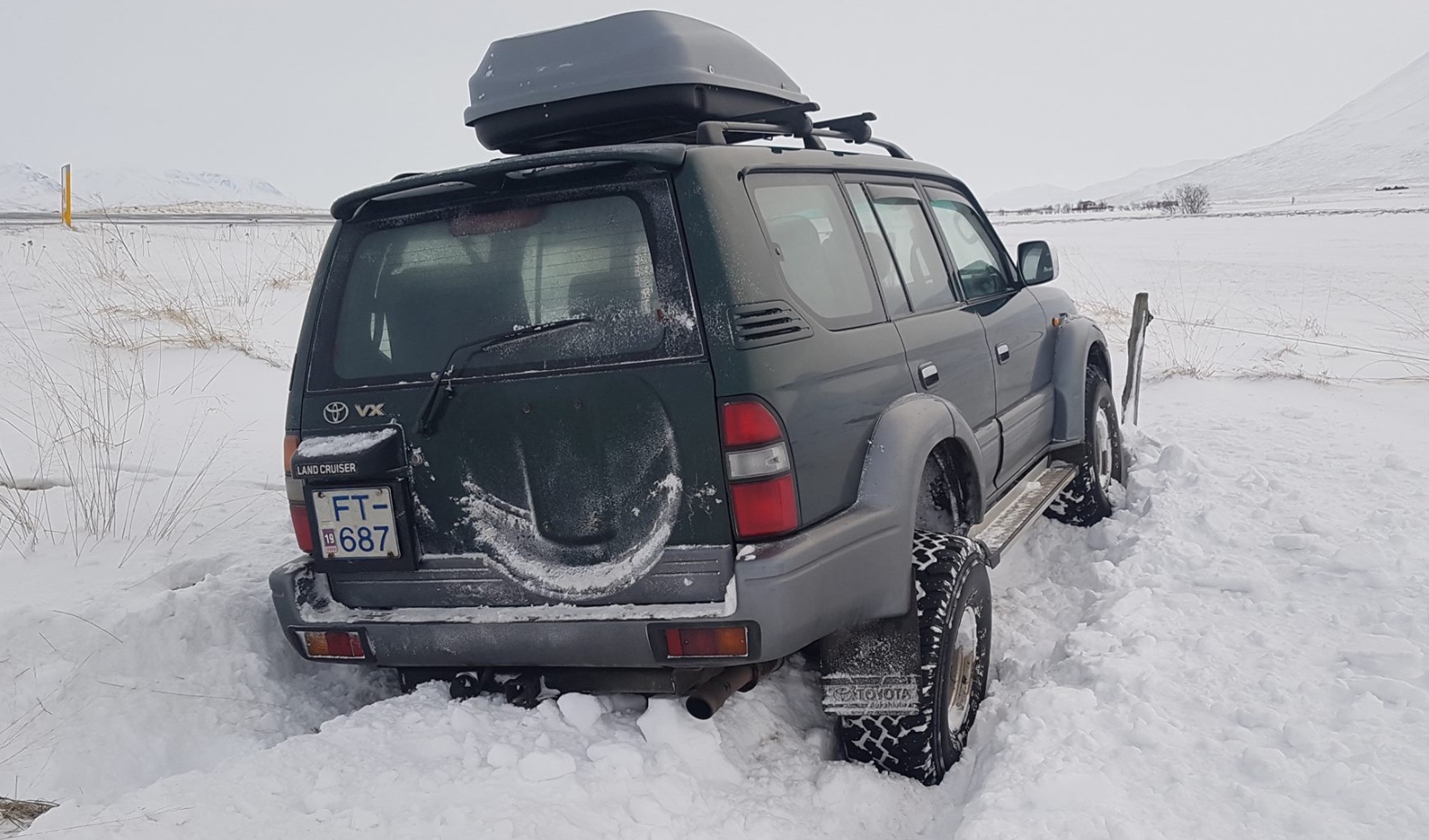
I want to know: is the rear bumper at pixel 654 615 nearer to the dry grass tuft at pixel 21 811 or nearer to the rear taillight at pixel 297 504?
Answer: the rear taillight at pixel 297 504

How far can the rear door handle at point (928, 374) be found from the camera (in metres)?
3.32

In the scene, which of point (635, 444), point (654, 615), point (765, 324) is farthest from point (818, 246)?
point (654, 615)

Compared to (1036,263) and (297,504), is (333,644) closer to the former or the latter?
(297,504)

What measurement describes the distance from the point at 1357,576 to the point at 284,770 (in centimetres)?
388

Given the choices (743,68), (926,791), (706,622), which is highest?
(743,68)

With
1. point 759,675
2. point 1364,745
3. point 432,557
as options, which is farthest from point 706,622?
point 1364,745

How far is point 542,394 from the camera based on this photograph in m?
2.75

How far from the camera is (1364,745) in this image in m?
2.71

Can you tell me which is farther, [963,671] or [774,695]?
[774,695]

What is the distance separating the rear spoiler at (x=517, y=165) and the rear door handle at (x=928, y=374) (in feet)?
3.67

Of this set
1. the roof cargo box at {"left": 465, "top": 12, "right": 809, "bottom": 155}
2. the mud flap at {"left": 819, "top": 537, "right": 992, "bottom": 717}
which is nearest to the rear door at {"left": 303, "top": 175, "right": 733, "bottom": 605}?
the mud flap at {"left": 819, "top": 537, "right": 992, "bottom": 717}

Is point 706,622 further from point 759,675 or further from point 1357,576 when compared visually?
point 1357,576

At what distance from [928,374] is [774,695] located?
4.00ft

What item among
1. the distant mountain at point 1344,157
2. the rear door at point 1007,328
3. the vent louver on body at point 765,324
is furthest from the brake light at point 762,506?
the distant mountain at point 1344,157
